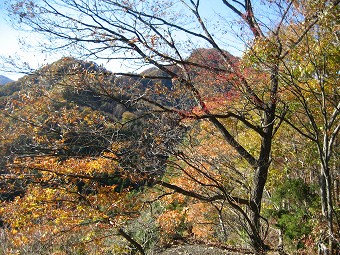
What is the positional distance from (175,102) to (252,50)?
87.2 inches

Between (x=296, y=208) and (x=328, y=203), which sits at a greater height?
(x=328, y=203)

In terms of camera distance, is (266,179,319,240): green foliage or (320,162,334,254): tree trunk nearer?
(320,162,334,254): tree trunk

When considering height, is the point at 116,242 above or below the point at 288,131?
below

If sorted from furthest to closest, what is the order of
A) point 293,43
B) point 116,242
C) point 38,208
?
1. point 116,242
2. point 38,208
3. point 293,43

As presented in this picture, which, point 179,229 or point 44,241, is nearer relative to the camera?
point 44,241

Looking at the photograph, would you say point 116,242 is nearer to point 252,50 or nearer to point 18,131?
point 18,131

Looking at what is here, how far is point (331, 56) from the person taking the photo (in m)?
5.03

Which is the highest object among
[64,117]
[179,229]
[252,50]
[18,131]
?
[252,50]

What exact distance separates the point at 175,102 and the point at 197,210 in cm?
850

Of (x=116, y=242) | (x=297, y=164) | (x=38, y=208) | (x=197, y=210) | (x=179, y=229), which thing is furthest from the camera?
(x=197, y=210)

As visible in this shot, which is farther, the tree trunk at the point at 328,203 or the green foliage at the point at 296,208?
the green foliage at the point at 296,208

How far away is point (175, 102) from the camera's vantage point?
6594mm

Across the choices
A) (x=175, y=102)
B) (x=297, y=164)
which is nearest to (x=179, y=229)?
(x=297, y=164)

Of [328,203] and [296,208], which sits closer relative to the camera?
[328,203]
